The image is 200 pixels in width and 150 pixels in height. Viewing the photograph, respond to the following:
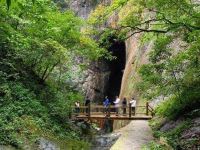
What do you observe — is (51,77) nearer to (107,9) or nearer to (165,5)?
(107,9)

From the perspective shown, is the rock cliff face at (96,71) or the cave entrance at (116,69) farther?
the cave entrance at (116,69)

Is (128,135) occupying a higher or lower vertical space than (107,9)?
lower

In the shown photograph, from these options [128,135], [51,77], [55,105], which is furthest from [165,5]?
[51,77]

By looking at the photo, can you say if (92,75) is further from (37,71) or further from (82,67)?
(37,71)

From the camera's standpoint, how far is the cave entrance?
37.8 meters

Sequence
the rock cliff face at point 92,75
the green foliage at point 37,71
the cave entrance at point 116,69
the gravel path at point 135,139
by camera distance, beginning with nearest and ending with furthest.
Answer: the gravel path at point 135,139, the green foliage at point 37,71, the rock cliff face at point 92,75, the cave entrance at point 116,69

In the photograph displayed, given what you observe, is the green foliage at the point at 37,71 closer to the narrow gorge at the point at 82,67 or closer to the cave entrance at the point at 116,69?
the narrow gorge at the point at 82,67

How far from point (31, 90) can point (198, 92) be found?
24.2 ft

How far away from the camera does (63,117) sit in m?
17.2

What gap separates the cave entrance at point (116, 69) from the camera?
3781 centimetres

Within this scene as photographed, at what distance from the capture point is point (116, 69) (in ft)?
129

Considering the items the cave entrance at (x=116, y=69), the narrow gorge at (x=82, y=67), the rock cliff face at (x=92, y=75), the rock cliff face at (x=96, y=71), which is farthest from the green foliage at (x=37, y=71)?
the cave entrance at (x=116, y=69)

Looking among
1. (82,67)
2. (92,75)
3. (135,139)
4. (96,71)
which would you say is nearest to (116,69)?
(96,71)

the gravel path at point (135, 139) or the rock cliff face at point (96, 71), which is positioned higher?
the rock cliff face at point (96, 71)
